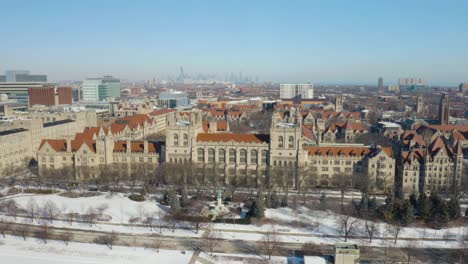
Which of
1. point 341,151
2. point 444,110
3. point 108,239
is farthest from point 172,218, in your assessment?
point 444,110

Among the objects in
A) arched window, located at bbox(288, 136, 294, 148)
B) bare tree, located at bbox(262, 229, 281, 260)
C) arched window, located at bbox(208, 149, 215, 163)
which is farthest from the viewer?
arched window, located at bbox(208, 149, 215, 163)

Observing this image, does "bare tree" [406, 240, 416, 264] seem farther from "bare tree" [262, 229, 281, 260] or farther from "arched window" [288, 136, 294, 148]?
"arched window" [288, 136, 294, 148]

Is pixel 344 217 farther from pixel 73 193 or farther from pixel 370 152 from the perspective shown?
pixel 73 193

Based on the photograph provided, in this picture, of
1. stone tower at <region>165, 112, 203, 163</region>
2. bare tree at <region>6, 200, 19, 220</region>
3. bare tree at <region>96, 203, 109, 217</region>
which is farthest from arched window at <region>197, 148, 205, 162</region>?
bare tree at <region>6, 200, 19, 220</region>

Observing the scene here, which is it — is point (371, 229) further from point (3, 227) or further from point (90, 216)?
point (3, 227)

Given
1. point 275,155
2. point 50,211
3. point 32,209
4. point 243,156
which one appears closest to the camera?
point 50,211

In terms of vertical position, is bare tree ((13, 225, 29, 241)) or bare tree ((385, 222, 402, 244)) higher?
bare tree ((385, 222, 402, 244))
